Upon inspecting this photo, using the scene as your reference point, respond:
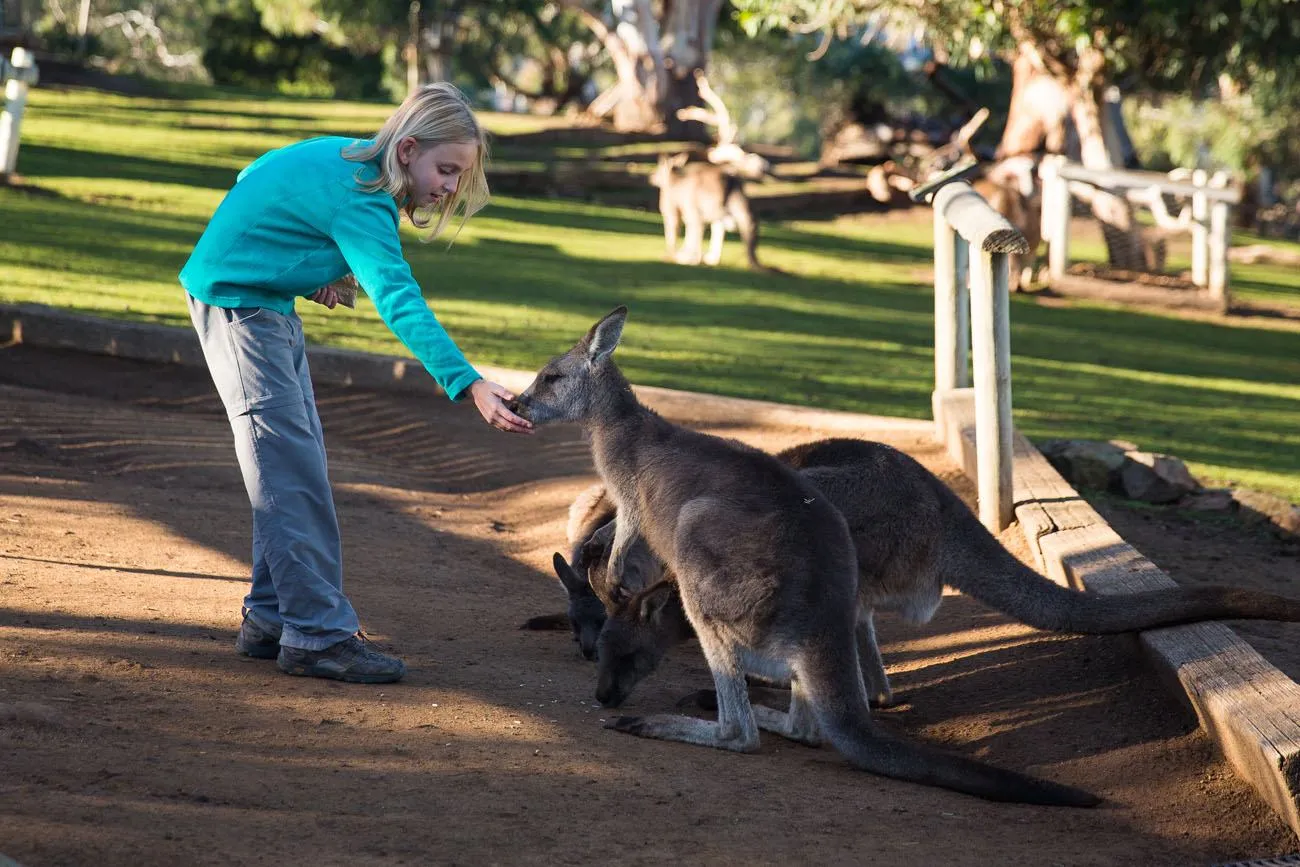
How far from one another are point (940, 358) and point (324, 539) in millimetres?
4280

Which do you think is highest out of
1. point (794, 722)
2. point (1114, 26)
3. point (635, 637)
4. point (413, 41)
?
point (413, 41)

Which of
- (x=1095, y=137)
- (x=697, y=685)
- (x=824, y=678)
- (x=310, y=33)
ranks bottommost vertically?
(x=697, y=685)

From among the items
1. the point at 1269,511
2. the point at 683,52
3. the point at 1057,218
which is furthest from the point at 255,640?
the point at 683,52

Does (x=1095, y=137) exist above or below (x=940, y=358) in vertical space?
above

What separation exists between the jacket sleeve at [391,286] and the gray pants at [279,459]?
1.29ft

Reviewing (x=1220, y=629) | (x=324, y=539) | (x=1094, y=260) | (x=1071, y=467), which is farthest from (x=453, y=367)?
(x=1094, y=260)

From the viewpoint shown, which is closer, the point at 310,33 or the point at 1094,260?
the point at 1094,260

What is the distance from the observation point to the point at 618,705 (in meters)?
4.71

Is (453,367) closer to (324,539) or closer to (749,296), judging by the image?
(324,539)

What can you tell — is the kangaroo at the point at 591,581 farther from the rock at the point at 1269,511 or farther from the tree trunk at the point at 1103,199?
the tree trunk at the point at 1103,199

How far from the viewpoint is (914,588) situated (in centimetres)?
479

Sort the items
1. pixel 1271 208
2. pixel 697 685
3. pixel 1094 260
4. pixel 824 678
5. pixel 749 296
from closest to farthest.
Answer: pixel 824 678, pixel 697 685, pixel 749 296, pixel 1094 260, pixel 1271 208

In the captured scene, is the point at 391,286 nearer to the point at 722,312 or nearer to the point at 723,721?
the point at 723,721

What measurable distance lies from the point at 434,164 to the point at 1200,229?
16.5m
